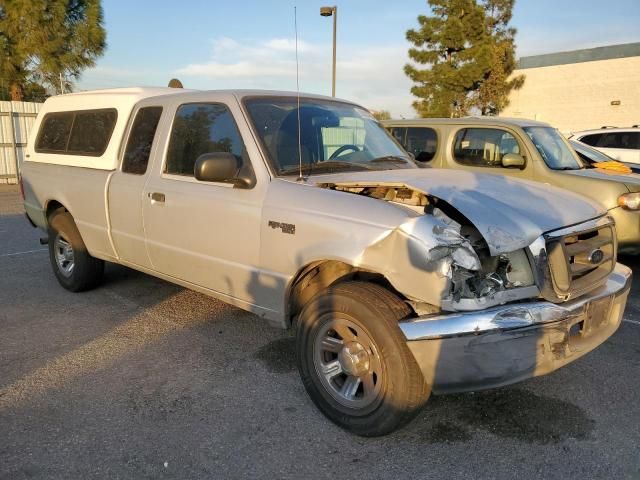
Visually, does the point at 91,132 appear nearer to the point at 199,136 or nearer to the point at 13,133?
the point at 199,136

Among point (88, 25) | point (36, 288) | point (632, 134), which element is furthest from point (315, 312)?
point (88, 25)

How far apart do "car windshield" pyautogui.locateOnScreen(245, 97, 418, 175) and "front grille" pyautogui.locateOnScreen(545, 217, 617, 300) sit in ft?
4.68

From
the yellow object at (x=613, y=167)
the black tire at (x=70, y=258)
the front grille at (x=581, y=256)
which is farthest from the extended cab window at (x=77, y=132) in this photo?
the yellow object at (x=613, y=167)

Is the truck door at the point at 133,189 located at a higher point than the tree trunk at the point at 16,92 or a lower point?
lower

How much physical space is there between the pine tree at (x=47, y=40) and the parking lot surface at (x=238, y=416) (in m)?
15.7

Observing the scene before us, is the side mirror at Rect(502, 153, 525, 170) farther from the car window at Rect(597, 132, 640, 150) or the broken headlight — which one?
the car window at Rect(597, 132, 640, 150)

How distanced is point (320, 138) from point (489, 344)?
6.84 ft

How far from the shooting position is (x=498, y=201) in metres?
2.96

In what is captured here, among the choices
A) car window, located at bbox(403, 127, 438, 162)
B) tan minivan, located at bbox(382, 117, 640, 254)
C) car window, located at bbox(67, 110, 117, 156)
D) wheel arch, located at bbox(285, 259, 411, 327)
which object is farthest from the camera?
car window, located at bbox(403, 127, 438, 162)

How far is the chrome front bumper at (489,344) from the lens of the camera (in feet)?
8.22

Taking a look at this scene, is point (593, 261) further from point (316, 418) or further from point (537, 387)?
point (316, 418)

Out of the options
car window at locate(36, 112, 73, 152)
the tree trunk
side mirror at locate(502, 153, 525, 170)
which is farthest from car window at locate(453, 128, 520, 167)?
the tree trunk

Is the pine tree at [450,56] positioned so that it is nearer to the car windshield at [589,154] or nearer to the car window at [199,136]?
the car windshield at [589,154]

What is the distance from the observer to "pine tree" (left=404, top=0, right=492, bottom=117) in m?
28.0
